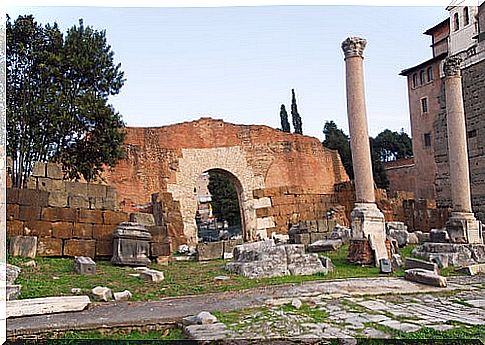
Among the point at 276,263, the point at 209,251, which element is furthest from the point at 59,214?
the point at 276,263

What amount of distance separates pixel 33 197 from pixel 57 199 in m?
0.52

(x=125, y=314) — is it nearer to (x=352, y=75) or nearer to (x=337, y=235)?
(x=352, y=75)

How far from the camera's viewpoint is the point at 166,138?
22.7 metres

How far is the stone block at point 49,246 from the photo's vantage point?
34.3 feet

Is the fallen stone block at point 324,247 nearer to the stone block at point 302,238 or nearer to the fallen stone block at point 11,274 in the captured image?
the stone block at point 302,238

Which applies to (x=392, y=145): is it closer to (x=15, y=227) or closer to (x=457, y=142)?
(x=457, y=142)

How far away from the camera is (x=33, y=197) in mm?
10641

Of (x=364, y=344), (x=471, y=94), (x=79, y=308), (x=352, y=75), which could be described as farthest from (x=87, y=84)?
(x=471, y=94)

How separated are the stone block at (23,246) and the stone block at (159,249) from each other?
2476mm

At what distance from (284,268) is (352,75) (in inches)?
180

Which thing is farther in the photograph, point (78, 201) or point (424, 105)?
point (424, 105)

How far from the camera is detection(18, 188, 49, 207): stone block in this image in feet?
34.5

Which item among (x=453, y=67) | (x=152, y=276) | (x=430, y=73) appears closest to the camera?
(x=152, y=276)

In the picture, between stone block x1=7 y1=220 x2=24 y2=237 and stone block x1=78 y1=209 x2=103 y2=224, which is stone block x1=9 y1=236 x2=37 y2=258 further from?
stone block x1=78 y1=209 x2=103 y2=224
